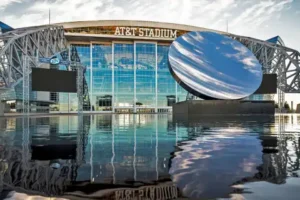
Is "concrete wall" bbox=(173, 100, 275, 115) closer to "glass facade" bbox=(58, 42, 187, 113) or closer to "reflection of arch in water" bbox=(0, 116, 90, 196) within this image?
"reflection of arch in water" bbox=(0, 116, 90, 196)

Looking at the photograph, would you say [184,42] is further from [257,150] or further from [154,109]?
[154,109]

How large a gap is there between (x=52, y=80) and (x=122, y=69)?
130 ft

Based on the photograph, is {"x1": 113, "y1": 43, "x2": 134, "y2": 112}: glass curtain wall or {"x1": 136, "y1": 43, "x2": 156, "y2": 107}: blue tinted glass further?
{"x1": 136, "y1": 43, "x2": 156, "y2": 107}: blue tinted glass

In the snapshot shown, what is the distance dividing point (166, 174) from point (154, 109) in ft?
269

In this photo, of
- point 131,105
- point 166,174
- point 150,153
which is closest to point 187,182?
point 166,174

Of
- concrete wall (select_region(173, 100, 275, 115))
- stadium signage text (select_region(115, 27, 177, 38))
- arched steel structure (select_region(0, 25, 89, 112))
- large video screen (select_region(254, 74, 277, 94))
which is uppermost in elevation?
stadium signage text (select_region(115, 27, 177, 38))

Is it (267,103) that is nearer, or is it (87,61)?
(267,103)

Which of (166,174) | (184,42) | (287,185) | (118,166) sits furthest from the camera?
(184,42)

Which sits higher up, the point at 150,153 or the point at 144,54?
the point at 144,54

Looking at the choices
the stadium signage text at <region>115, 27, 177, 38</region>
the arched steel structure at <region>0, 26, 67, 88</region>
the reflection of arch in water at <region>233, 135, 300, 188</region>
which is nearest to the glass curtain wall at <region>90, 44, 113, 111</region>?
the stadium signage text at <region>115, 27, 177, 38</region>

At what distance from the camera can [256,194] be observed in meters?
4.40

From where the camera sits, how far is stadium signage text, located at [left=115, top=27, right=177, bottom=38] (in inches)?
3388

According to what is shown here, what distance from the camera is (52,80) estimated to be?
48500mm

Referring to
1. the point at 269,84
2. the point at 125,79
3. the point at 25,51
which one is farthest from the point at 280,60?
the point at 25,51
